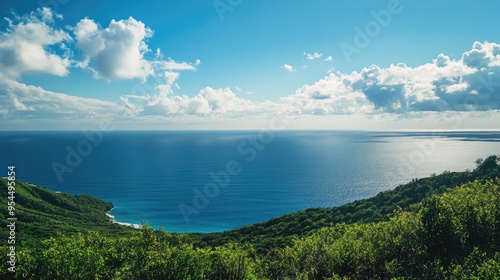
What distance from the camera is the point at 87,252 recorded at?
28562 mm

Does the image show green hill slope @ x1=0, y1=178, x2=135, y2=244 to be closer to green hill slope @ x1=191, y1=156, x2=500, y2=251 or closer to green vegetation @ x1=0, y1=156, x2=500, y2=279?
green hill slope @ x1=191, y1=156, x2=500, y2=251

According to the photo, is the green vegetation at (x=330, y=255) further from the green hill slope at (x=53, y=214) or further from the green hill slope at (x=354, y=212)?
the green hill slope at (x=53, y=214)

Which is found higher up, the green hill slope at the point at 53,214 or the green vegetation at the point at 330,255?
the green vegetation at the point at 330,255

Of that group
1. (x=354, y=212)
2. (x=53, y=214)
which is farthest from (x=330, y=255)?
(x=53, y=214)

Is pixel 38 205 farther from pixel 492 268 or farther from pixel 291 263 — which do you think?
pixel 492 268

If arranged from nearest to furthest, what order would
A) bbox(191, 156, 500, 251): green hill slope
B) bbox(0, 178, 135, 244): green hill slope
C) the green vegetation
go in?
the green vegetation, bbox(191, 156, 500, 251): green hill slope, bbox(0, 178, 135, 244): green hill slope

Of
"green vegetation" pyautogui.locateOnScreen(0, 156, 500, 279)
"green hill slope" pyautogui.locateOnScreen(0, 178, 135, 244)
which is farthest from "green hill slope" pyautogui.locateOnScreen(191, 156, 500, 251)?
"green vegetation" pyautogui.locateOnScreen(0, 156, 500, 279)

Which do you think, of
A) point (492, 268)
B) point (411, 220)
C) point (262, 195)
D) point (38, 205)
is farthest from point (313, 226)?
point (38, 205)

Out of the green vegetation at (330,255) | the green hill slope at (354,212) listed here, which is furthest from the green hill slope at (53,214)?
the green vegetation at (330,255)

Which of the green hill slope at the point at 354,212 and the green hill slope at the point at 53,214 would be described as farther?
the green hill slope at the point at 53,214

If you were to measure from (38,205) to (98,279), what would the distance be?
118m

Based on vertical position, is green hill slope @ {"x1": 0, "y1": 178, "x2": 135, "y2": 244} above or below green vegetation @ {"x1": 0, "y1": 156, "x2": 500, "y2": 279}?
below

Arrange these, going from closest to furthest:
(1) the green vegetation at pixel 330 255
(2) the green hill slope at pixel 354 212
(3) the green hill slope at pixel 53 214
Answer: (1) the green vegetation at pixel 330 255, (2) the green hill slope at pixel 354 212, (3) the green hill slope at pixel 53 214

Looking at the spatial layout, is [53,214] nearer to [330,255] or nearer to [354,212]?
[354,212]
